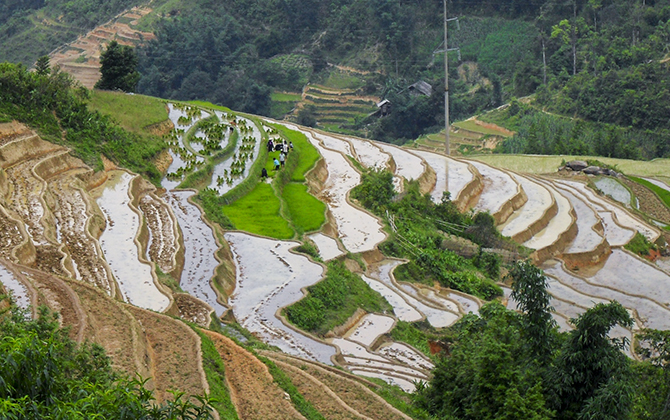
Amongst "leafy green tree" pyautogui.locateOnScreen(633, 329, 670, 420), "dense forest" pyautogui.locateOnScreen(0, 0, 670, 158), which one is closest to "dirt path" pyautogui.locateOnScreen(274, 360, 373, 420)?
"leafy green tree" pyautogui.locateOnScreen(633, 329, 670, 420)

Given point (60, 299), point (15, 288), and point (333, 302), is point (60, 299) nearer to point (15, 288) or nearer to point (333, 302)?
point (15, 288)

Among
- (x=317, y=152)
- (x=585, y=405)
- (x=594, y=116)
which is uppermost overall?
(x=585, y=405)

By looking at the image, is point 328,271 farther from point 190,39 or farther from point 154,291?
point 190,39

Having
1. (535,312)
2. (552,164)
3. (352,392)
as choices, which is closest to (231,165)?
(352,392)

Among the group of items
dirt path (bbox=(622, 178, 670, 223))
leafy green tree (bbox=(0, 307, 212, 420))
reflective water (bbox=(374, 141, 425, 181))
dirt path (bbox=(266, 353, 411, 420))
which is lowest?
dirt path (bbox=(622, 178, 670, 223))

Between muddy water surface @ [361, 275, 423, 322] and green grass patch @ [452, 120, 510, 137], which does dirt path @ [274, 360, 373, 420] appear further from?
green grass patch @ [452, 120, 510, 137]

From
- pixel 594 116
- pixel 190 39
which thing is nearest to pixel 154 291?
pixel 594 116
